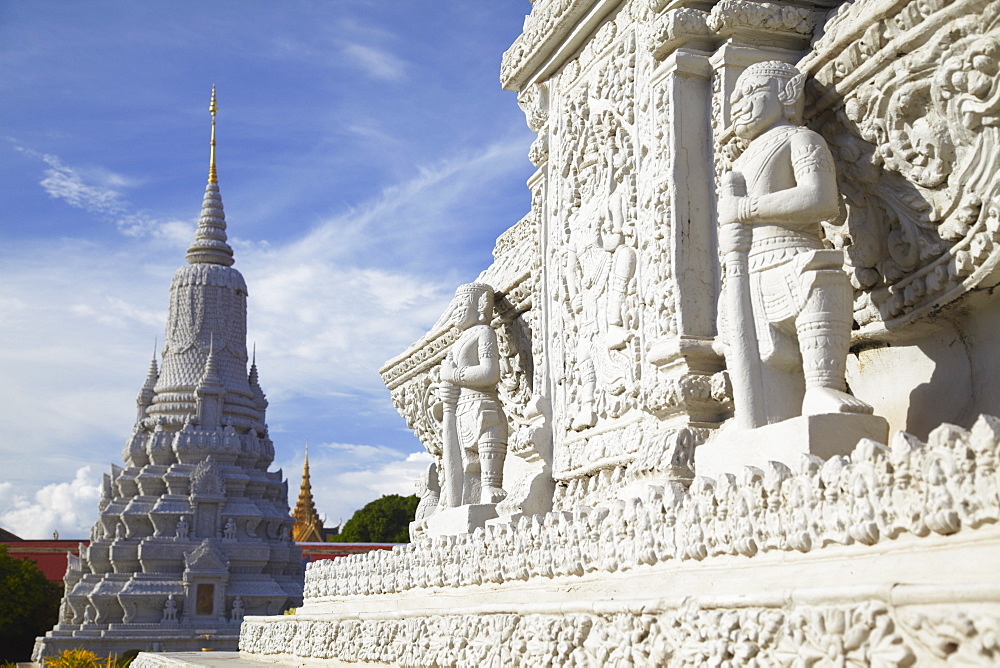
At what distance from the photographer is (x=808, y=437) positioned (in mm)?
4039

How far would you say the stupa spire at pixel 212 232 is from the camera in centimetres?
3197

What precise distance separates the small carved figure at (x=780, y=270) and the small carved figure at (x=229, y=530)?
25.1m

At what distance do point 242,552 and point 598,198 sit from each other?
23442 mm

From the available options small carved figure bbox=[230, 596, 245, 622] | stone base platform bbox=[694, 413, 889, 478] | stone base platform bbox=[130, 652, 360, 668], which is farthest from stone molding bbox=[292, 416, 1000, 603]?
small carved figure bbox=[230, 596, 245, 622]

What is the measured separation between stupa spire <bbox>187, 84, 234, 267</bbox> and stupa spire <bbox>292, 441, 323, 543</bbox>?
1464 centimetres

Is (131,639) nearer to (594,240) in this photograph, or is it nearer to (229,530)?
(229,530)

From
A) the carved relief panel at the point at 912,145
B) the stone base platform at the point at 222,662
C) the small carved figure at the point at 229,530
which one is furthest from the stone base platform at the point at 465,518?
the small carved figure at the point at 229,530

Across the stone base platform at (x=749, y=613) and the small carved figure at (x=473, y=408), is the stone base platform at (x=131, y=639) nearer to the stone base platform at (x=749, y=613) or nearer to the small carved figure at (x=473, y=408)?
the small carved figure at (x=473, y=408)

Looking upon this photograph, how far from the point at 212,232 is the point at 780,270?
30.1 m

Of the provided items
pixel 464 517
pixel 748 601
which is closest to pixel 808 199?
pixel 748 601

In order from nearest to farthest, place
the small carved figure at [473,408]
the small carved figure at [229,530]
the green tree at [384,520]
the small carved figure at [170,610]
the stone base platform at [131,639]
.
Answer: the small carved figure at [473,408]
the stone base platform at [131,639]
the small carved figure at [170,610]
the small carved figure at [229,530]
the green tree at [384,520]

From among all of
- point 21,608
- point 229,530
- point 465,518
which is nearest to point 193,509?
point 229,530

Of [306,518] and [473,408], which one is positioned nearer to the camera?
[473,408]

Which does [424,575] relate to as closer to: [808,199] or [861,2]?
[808,199]
